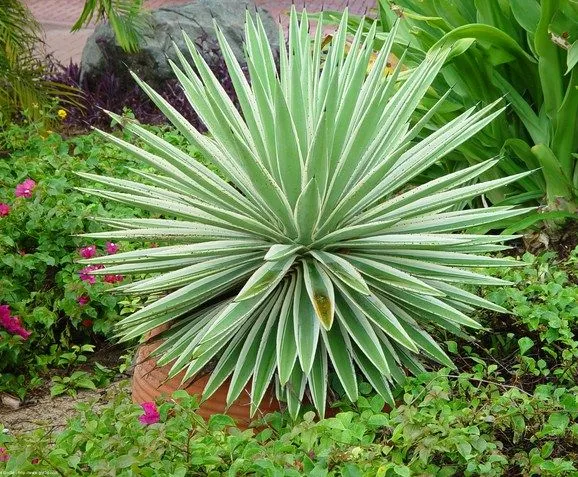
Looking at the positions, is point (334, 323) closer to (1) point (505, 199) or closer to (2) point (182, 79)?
(2) point (182, 79)

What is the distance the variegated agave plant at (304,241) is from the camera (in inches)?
114

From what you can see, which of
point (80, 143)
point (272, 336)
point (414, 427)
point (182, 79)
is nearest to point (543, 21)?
point (182, 79)

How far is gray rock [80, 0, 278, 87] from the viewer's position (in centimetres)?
800

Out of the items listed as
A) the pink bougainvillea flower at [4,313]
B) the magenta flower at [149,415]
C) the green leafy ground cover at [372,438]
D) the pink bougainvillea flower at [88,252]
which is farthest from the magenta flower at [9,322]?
the magenta flower at [149,415]

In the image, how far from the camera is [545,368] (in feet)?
10.4

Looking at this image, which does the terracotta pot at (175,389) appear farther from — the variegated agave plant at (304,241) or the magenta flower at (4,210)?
the magenta flower at (4,210)

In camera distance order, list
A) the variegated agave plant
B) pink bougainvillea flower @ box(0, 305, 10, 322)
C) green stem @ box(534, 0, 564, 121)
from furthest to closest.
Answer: green stem @ box(534, 0, 564, 121) → pink bougainvillea flower @ box(0, 305, 10, 322) → the variegated agave plant

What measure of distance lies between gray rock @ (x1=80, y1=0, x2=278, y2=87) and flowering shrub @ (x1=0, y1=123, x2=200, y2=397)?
292cm

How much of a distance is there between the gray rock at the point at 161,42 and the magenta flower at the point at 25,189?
3.12 meters

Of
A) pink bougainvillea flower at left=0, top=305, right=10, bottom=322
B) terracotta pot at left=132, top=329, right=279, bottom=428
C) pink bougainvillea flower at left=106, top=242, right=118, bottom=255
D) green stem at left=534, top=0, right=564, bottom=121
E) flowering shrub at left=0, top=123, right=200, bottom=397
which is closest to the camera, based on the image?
terracotta pot at left=132, top=329, right=279, bottom=428

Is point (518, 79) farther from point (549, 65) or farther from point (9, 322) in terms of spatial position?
point (9, 322)

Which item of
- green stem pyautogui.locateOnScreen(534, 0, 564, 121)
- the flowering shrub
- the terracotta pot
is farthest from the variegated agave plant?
green stem pyautogui.locateOnScreen(534, 0, 564, 121)

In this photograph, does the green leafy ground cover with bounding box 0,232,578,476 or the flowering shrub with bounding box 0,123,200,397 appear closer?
the green leafy ground cover with bounding box 0,232,578,476

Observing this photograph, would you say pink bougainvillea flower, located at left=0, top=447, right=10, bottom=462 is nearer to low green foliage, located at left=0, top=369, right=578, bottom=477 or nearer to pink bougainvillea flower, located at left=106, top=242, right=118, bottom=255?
low green foliage, located at left=0, top=369, right=578, bottom=477
